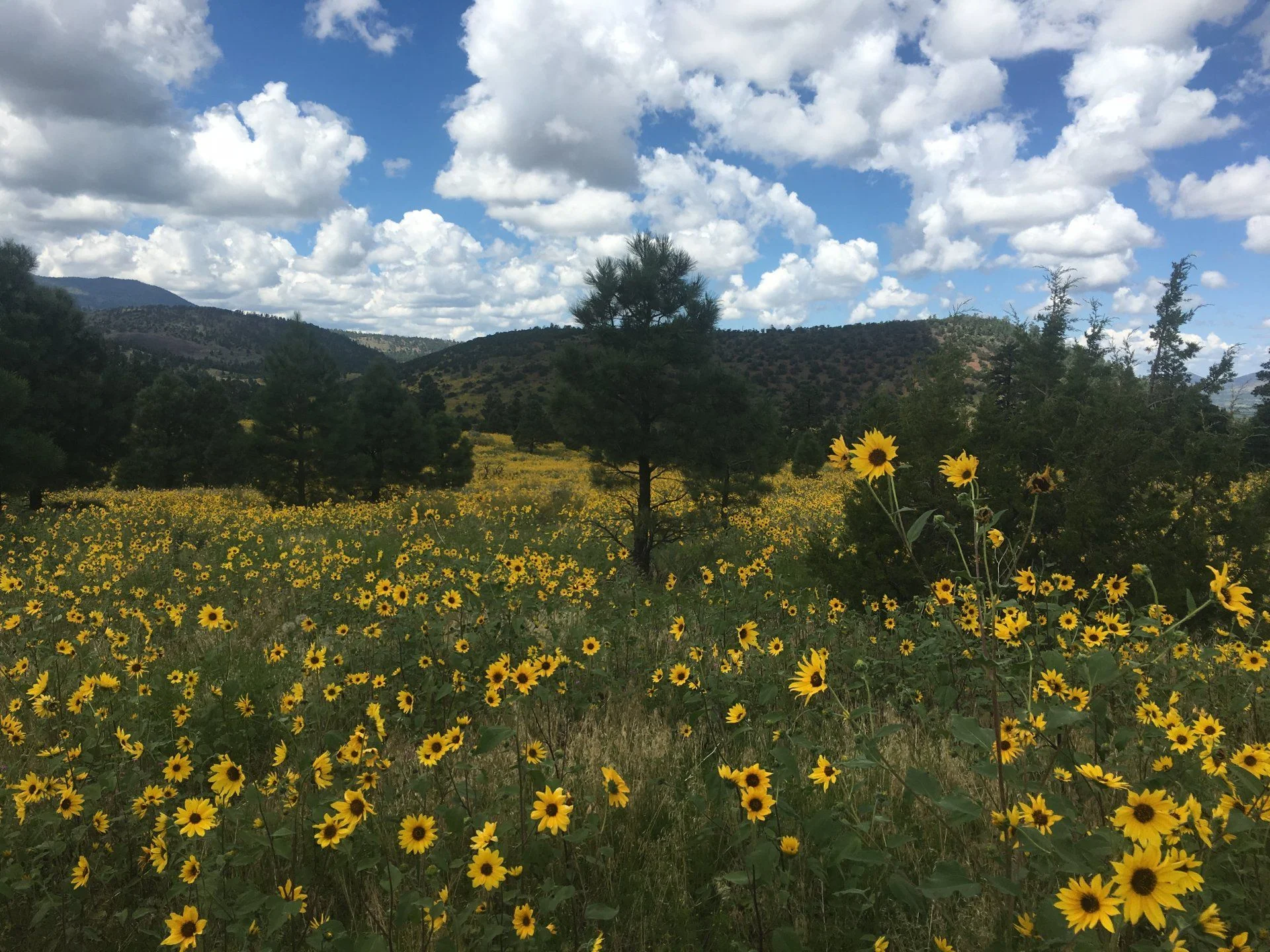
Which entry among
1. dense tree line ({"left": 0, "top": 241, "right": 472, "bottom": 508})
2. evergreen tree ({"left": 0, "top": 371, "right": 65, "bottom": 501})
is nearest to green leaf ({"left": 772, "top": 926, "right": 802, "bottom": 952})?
evergreen tree ({"left": 0, "top": 371, "right": 65, "bottom": 501})

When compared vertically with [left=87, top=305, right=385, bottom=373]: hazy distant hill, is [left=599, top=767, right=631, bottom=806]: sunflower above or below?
below

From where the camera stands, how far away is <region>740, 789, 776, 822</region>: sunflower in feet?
6.13

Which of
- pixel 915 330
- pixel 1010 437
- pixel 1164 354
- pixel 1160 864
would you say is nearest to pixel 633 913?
pixel 1160 864

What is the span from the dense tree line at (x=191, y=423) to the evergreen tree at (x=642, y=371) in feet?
41.9

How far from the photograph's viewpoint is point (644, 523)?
10875mm

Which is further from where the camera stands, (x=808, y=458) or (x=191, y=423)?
(x=191, y=423)

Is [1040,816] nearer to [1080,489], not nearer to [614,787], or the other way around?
[614,787]

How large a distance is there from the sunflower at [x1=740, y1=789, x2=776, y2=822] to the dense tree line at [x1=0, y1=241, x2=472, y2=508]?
1791 centimetres

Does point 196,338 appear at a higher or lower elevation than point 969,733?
higher

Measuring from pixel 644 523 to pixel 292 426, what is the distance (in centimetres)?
1650

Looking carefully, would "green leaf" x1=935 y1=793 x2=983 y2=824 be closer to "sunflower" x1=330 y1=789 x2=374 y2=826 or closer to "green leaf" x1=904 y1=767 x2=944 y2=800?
"green leaf" x1=904 y1=767 x2=944 y2=800

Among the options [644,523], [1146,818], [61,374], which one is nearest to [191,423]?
[61,374]

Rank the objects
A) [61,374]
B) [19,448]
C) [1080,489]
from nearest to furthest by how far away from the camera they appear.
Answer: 1. [1080,489]
2. [19,448]
3. [61,374]

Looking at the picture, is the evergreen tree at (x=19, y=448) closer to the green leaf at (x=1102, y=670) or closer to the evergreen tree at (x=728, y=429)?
the evergreen tree at (x=728, y=429)
